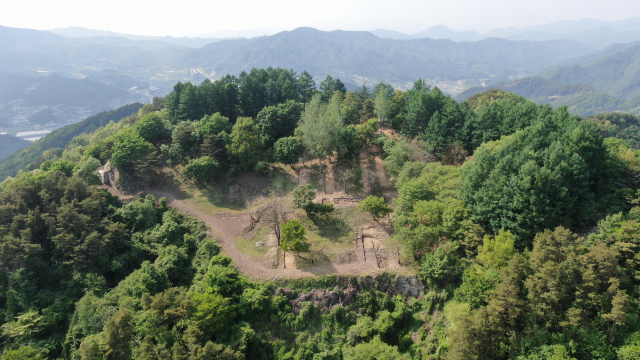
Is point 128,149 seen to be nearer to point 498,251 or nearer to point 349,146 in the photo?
point 349,146

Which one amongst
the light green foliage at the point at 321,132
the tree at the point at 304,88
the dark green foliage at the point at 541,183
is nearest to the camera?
the dark green foliage at the point at 541,183

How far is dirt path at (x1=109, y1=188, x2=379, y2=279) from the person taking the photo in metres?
31.6

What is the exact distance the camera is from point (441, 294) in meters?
28.4

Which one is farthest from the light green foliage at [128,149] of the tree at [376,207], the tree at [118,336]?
the tree at [376,207]

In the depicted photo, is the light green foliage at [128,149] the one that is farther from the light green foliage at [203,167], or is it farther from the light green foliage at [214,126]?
the light green foliage at [214,126]

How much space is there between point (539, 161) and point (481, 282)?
1305cm

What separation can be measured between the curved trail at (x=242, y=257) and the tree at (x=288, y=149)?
31.9 feet

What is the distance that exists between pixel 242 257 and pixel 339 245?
34.5 feet

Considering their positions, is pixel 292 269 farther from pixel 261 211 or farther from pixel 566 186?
pixel 566 186

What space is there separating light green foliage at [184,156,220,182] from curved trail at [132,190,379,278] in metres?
4.46

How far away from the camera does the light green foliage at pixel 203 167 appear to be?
4456cm

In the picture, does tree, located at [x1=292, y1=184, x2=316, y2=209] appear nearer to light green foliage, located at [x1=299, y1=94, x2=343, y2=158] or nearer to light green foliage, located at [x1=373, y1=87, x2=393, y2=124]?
light green foliage, located at [x1=299, y1=94, x2=343, y2=158]

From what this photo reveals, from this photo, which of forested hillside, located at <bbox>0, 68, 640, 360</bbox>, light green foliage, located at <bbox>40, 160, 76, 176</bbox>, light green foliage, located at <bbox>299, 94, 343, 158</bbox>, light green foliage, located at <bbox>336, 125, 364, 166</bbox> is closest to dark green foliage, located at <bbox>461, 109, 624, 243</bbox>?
forested hillside, located at <bbox>0, 68, 640, 360</bbox>

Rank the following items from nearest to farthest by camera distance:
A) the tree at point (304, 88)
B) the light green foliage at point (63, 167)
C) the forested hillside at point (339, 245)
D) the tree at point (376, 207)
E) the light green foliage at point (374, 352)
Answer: the forested hillside at point (339, 245), the light green foliage at point (374, 352), the tree at point (376, 207), the light green foliage at point (63, 167), the tree at point (304, 88)
